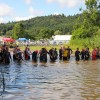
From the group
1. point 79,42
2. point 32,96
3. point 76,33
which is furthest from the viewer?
point 76,33

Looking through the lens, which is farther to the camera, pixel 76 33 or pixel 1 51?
pixel 76 33

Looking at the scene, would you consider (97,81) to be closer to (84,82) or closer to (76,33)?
(84,82)

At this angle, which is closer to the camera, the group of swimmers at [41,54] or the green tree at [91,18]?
the group of swimmers at [41,54]

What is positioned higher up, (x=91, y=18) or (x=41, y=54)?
(x=91, y=18)

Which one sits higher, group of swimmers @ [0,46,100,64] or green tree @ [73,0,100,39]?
green tree @ [73,0,100,39]

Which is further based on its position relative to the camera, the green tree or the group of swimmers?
the green tree

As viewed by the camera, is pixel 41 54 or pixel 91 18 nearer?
pixel 41 54

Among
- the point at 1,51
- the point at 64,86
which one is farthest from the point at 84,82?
the point at 1,51

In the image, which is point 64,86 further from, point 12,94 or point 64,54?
point 64,54

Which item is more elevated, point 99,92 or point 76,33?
point 76,33

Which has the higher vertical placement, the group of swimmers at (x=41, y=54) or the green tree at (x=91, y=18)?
the green tree at (x=91, y=18)

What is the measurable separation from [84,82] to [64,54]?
56.6ft

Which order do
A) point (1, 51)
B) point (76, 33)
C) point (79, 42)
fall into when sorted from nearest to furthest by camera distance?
point (1, 51), point (79, 42), point (76, 33)

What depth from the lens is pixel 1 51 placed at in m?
29.3
